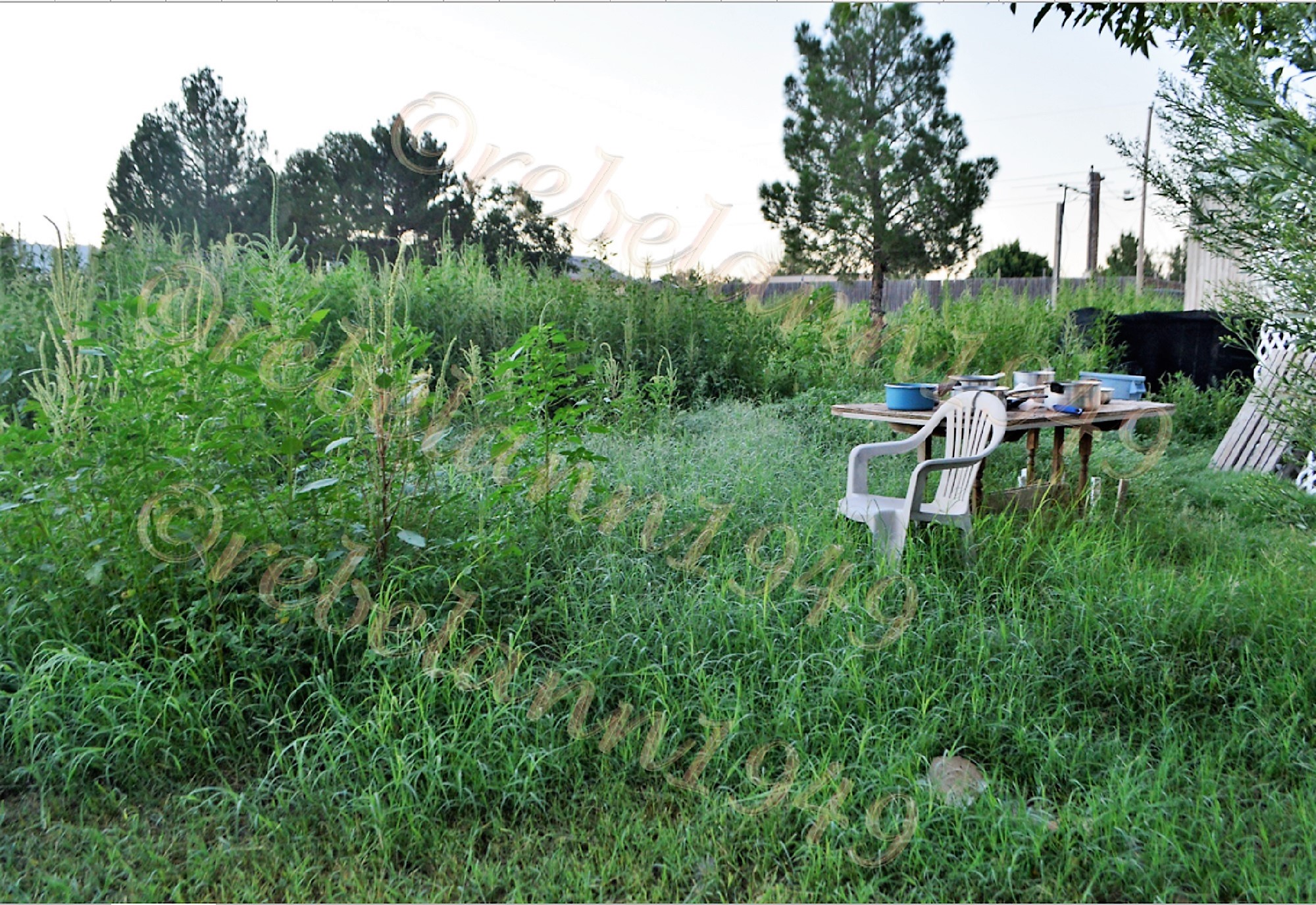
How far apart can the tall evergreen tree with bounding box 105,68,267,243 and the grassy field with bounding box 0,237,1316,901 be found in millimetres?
14677

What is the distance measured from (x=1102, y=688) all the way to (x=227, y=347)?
305 centimetres

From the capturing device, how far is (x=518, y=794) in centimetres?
253

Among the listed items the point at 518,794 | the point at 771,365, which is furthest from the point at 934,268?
the point at 518,794

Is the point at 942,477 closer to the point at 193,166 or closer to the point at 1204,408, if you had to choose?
the point at 1204,408

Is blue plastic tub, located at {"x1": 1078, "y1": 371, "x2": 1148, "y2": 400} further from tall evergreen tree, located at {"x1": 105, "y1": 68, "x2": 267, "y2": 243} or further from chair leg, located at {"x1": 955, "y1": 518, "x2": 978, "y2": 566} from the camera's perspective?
tall evergreen tree, located at {"x1": 105, "y1": 68, "x2": 267, "y2": 243}

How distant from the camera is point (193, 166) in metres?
16.6

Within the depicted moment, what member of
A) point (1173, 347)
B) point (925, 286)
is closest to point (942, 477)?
point (1173, 347)

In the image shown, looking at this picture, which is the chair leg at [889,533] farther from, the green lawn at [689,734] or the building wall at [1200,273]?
the building wall at [1200,273]

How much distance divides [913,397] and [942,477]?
1.54 ft

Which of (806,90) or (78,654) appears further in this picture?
(806,90)

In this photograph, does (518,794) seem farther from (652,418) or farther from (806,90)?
(806,90)

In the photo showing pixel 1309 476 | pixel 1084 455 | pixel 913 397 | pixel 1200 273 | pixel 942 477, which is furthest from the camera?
pixel 1200 273

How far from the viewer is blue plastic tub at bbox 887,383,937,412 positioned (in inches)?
191

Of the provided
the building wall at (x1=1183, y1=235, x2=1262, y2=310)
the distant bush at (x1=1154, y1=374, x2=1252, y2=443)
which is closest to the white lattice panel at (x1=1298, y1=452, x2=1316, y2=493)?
the distant bush at (x1=1154, y1=374, x2=1252, y2=443)
